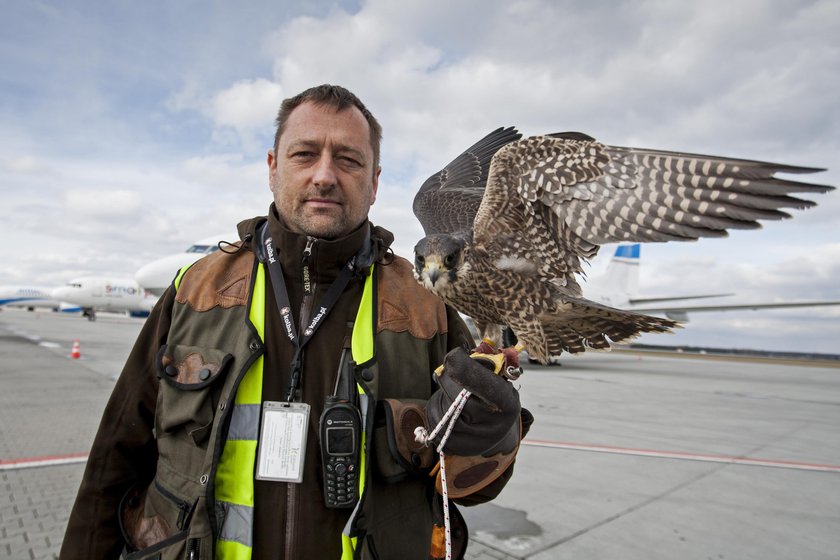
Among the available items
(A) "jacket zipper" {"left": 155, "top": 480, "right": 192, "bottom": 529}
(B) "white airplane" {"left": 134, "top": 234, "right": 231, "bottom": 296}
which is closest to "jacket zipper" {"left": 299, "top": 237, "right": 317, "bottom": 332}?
(A) "jacket zipper" {"left": 155, "top": 480, "right": 192, "bottom": 529}

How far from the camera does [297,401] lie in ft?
5.41

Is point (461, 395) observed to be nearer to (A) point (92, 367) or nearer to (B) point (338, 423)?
(B) point (338, 423)

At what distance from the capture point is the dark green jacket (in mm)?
1521

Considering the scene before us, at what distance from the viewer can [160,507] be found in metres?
1.64

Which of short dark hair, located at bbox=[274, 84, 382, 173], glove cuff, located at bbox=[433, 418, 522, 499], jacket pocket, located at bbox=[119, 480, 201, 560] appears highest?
short dark hair, located at bbox=[274, 84, 382, 173]

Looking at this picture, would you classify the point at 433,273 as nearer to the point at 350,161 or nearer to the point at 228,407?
the point at 350,161

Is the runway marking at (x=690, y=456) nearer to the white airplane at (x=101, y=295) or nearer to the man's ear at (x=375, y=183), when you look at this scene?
the man's ear at (x=375, y=183)

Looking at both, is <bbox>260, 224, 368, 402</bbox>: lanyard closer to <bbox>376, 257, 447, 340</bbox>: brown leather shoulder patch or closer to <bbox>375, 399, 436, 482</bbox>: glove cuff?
<bbox>376, 257, 447, 340</bbox>: brown leather shoulder patch

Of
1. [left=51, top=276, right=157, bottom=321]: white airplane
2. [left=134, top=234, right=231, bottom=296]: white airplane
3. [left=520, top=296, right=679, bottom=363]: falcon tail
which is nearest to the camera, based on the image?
[left=520, top=296, right=679, bottom=363]: falcon tail

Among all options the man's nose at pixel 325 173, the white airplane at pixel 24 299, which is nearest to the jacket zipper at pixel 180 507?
the man's nose at pixel 325 173

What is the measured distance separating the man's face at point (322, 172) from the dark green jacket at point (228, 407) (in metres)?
0.07

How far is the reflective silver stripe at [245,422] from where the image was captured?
1.57 meters

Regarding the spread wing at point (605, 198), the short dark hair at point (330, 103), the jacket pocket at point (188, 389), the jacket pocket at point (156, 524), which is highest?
the short dark hair at point (330, 103)

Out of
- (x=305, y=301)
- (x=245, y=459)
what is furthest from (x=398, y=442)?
(x=305, y=301)
